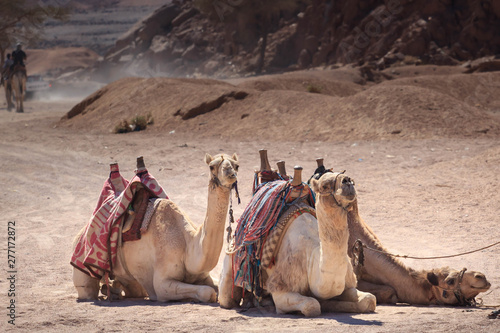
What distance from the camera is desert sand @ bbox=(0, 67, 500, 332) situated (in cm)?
563

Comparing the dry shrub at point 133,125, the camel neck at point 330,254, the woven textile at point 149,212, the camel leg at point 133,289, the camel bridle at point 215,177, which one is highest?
the dry shrub at point 133,125

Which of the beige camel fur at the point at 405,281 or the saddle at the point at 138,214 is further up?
the saddle at the point at 138,214

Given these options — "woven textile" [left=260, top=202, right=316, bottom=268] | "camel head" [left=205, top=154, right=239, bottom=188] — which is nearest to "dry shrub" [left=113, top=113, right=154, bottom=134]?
"camel head" [left=205, top=154, right=239, bottom=188]

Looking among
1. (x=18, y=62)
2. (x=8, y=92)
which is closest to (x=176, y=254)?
(x=18, y=62)

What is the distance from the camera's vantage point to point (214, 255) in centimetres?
640

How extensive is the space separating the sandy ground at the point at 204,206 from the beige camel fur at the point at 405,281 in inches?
14.8

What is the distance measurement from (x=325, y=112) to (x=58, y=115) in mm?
13656

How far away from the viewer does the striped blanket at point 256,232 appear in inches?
233

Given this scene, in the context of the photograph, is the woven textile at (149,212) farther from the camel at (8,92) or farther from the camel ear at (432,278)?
the camel at (8,92)

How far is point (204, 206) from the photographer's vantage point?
11.7m

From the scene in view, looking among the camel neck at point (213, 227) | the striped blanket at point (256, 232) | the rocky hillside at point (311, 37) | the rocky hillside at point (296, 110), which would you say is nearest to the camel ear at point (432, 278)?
the striped blanket at point (256, 232)

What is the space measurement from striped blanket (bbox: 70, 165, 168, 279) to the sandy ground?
381 millimetres

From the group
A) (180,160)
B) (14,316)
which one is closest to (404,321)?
(14,316)

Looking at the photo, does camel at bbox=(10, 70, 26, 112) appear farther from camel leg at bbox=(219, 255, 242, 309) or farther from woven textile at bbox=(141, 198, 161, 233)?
camel leg at bbox=(219, 255, 242, 309)
